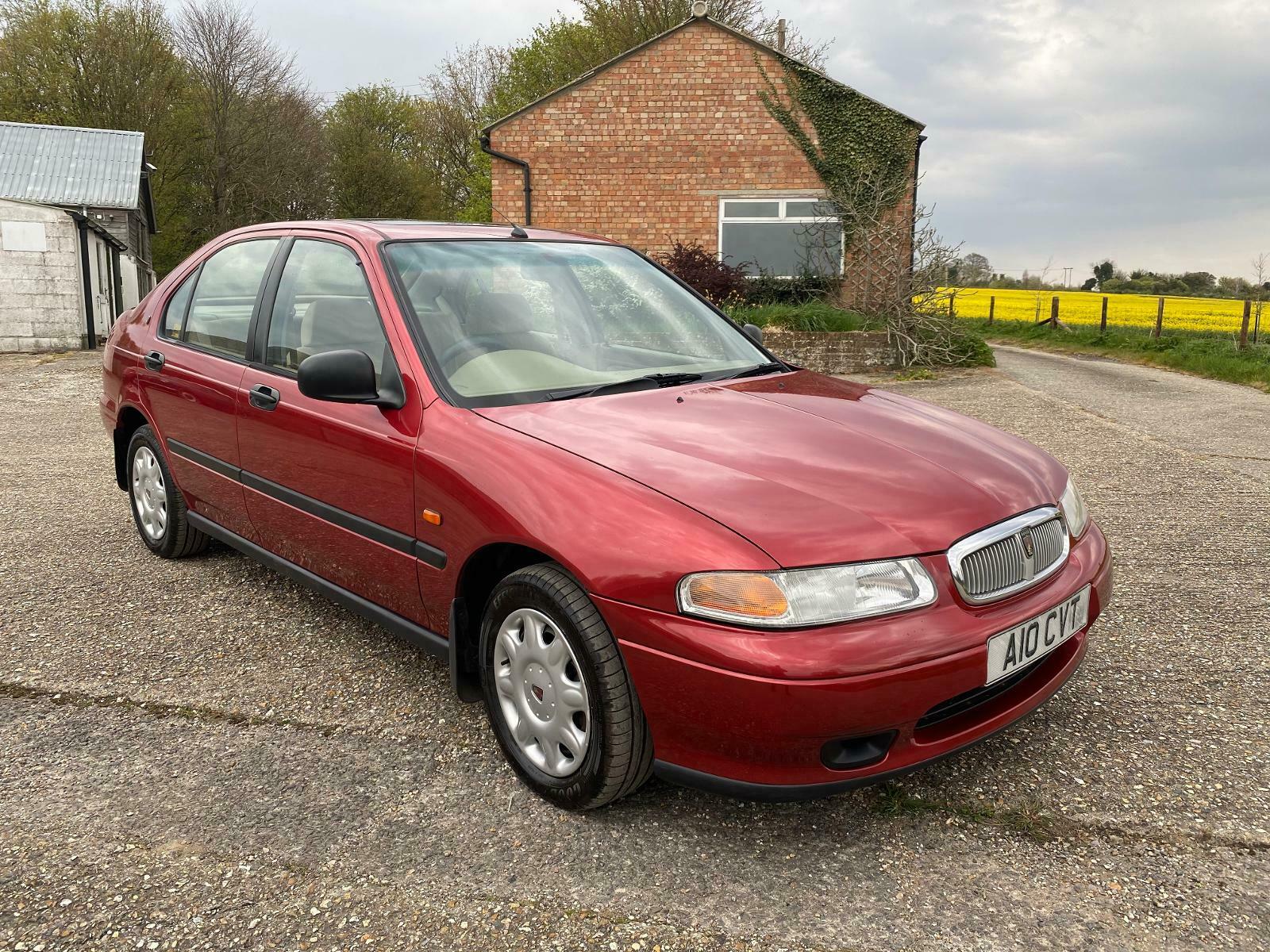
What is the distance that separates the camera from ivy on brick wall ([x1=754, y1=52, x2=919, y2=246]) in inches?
770

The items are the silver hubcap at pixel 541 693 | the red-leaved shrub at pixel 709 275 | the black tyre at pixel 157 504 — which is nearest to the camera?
the silver hubcap at pixel 541 693

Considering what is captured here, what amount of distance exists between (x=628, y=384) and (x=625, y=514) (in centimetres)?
90

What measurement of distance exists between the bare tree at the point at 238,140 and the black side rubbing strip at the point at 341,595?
128 ft

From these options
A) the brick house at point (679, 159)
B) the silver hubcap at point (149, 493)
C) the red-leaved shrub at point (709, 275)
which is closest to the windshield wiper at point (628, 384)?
the silver hubcap at point (149, 493)

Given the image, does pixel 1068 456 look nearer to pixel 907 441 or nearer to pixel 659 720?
pixel 907 441

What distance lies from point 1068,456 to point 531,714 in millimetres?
6461

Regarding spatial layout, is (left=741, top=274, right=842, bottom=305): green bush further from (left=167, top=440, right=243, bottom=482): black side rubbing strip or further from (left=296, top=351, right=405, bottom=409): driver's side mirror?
(left=296, top=351, right=405, bottom=409): driver's side mirror

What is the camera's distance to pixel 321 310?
3.51 metres

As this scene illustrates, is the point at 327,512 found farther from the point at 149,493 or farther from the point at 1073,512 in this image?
the point at 1073,512

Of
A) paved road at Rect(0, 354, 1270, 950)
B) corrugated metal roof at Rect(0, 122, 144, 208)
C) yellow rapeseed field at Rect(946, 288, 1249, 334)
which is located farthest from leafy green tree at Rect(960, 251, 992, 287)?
corrugated metal roof at Rect(0, 122, 144, 208)

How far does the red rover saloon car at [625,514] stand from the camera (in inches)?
87.0

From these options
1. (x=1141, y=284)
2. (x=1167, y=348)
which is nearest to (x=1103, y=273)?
(x=1141, y=284)

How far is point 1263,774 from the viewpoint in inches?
110

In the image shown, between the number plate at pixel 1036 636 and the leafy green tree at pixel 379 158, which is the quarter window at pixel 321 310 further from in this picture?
the leafy green tree at pixel 379 158
